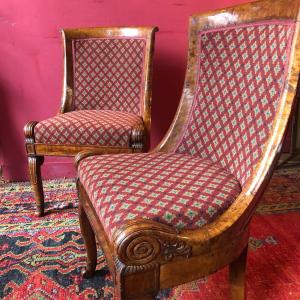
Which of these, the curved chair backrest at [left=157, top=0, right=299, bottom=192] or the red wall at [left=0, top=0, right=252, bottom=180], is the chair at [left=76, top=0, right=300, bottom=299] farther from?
the red wall at [left=0, top=0, right=252, bottom=180]

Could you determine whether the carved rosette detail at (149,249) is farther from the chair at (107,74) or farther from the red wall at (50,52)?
the red wall at (50,52)

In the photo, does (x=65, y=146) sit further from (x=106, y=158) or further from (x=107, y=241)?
(x=107, y=241)

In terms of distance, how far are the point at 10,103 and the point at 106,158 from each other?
5.16 feet

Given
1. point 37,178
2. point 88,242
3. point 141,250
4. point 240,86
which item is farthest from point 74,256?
point 240,86

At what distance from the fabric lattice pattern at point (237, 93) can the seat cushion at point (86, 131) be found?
1.68ft

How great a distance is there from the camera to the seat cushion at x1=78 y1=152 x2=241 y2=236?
895 millimetres

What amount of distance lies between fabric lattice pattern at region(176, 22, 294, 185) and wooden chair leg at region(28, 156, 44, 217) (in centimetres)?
94

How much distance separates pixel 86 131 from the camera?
1842 mm

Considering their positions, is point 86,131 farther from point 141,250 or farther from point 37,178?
point 141,250

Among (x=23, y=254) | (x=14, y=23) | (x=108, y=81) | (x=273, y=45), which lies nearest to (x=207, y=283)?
(x=23, y=254)

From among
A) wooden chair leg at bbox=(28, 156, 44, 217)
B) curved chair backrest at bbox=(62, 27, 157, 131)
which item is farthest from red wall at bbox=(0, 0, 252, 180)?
wooden chair leg at bbox=(28, 156, 44, 217)

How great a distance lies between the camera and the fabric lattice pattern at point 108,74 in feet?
7.64

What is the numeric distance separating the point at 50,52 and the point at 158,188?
1.82 metres

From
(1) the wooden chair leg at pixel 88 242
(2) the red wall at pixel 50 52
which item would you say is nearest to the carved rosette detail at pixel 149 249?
(1) the wooden chair leg at pixel 88 242
